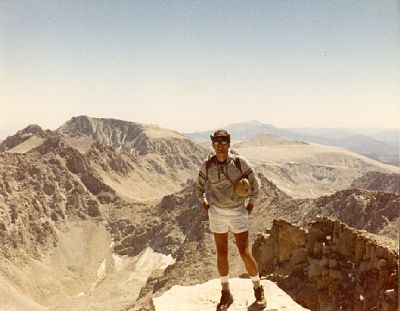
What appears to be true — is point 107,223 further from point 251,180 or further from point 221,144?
point 221,144

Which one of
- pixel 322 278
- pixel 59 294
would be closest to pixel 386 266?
pixel 322 278

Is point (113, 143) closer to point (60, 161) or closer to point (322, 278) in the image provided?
point (60, 161)

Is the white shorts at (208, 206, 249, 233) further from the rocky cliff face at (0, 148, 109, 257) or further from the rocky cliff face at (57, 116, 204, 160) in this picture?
the rocky cliff face at (57, 116, 204, 160)

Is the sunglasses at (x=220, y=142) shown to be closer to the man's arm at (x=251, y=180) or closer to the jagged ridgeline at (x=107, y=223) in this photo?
the man's arm at (x=251, y=180)

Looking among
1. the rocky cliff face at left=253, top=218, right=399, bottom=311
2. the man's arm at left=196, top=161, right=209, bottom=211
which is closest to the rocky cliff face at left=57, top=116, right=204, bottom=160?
the rocky cliff face at left=253, top=218, right=399, bottom=311

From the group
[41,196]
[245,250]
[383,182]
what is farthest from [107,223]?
[383,182]
